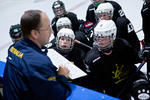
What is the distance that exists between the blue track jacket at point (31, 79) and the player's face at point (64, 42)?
107cm

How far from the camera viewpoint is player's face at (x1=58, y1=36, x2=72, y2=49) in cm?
231

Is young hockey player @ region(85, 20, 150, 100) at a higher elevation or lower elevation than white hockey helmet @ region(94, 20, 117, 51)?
lower

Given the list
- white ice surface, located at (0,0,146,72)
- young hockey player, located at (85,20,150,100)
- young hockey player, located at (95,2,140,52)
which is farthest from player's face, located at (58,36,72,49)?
white ice surface, located at (0,0,146,72)

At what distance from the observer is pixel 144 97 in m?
1.70

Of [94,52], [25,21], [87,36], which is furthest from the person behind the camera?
[87,36]

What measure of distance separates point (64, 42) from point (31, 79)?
1286 mm

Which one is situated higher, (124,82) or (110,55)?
(110,55)

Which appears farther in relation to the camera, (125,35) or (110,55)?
(125,35)

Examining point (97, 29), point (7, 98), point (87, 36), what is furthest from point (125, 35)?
point (7, 98)

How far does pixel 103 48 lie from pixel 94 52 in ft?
0.56

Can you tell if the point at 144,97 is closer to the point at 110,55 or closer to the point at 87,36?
the point at 110,55

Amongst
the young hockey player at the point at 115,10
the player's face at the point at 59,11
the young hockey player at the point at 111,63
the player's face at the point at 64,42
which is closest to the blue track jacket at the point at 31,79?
the young hockey player at the point at 111,63

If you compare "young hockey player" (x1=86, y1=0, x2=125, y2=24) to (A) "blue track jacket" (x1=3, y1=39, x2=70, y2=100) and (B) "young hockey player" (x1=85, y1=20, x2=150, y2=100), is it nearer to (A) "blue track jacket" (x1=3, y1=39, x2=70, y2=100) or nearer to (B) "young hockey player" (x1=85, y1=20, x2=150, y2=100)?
(B) "young hockey player" (x1=85, y1=20, x2=150, y2=100)

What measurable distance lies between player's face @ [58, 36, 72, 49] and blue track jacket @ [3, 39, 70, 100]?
1070 millimetres
